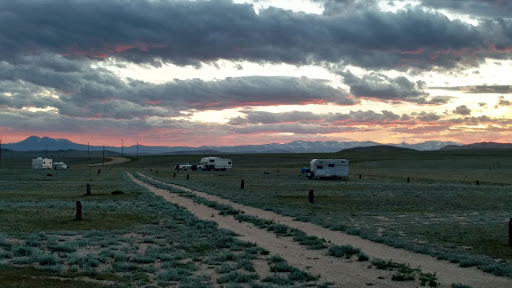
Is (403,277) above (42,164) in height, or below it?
above

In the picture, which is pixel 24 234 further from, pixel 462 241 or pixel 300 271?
pixel 462 241

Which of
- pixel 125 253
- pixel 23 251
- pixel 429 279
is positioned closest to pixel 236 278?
pixel 429 279

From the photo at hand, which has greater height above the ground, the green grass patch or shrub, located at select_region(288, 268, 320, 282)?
shrub, located at select_region(288, 268, 320, 282)

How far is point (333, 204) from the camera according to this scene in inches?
1336

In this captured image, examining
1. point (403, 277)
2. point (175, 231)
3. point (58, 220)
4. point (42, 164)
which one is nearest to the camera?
point (403, 277)

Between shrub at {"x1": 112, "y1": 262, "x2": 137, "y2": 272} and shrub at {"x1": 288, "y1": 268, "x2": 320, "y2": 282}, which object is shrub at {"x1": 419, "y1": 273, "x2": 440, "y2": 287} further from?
shrub at {"x1": 112, "y1": 262, "x2": 137, "y2": 272}

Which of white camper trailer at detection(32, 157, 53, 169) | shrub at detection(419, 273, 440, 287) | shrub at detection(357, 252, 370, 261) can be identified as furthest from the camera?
white camper trailer at detection(32, 157, 53, 169)

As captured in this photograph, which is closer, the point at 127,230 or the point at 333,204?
the point at 127,230

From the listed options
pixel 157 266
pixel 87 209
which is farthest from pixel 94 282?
A: pixel 87 209

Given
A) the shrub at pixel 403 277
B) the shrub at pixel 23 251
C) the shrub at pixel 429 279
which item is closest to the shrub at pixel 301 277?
the shrub at pixel 403 277

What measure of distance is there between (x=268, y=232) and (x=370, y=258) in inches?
246

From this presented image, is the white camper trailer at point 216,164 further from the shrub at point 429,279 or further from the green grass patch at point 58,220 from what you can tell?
the shrub at point 429,279

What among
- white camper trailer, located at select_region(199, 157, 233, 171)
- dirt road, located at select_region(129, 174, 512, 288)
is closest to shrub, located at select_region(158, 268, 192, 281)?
dirt road, located at select_region(129, 174, 512, 288)

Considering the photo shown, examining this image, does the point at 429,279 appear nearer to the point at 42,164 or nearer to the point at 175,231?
the point at 175,231
